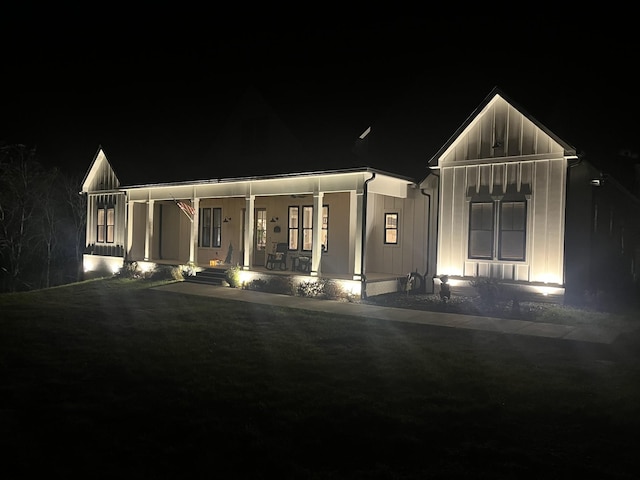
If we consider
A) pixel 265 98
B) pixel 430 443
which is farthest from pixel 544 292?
pixel 265 98

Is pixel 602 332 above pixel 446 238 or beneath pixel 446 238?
beneath

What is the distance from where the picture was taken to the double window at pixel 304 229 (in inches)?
752

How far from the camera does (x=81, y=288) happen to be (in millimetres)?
18703

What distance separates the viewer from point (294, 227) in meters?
19.9

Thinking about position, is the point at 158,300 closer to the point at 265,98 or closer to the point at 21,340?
the point at 21,340

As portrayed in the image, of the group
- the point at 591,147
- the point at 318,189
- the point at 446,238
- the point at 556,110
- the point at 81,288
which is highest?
the point at 556,110

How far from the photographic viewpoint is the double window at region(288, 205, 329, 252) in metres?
19.1

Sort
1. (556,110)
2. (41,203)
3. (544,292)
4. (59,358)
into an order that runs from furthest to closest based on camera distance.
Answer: (41,203) → (556,110) → (544,292) → (59,358)

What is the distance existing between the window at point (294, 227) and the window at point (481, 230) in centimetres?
714

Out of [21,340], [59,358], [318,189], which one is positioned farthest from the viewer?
Result: [318,189]

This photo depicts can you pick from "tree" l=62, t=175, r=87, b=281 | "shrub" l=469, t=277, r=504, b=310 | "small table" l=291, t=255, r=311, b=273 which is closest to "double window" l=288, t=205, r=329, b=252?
"small table" l=291, t=255, r=311, b=273

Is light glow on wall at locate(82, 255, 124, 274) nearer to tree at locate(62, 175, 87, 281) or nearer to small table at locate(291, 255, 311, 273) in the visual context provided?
tree at locate(62, 175, 87, 281)

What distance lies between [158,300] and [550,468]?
12440 millimetres

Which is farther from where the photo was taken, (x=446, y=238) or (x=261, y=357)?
(x=446, y=238)
